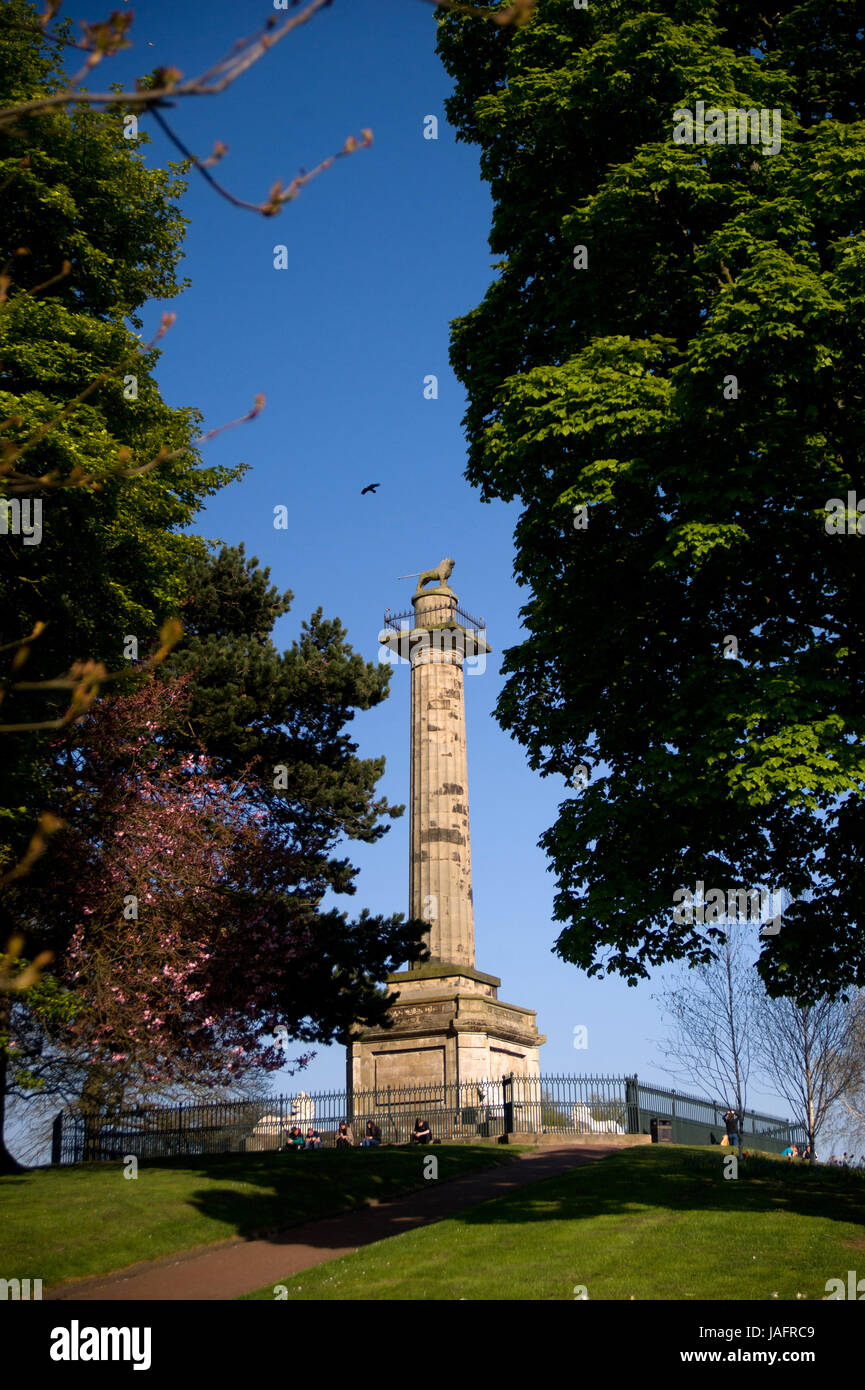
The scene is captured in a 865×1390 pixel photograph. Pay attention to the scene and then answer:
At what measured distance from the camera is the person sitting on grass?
88.5 feet

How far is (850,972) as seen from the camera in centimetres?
1345

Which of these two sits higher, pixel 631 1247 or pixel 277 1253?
pixel 631 1247

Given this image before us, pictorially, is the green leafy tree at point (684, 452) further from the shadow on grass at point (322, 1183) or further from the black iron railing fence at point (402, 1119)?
the black iron railing fence at point (402, 1119)

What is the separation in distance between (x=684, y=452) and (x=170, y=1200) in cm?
1359

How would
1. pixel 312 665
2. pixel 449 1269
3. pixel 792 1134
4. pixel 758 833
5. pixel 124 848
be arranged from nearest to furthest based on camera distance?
pixel 449 1269 < pixel 758 833 < pixel 124 848 < pixel 312 665 < pixel 792 1134

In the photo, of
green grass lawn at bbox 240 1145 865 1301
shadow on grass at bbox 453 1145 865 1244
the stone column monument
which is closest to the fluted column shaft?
the stone column monument

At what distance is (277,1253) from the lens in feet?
47.2

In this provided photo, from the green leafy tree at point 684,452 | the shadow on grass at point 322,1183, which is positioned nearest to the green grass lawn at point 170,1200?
the shadow on grass at point 322,1183

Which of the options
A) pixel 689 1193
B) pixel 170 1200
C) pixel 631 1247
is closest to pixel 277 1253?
pixel 170 1200

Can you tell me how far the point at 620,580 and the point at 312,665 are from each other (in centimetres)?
1351

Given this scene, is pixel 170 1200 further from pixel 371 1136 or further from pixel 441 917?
pixel 441 917

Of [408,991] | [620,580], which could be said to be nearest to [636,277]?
[620,580]
